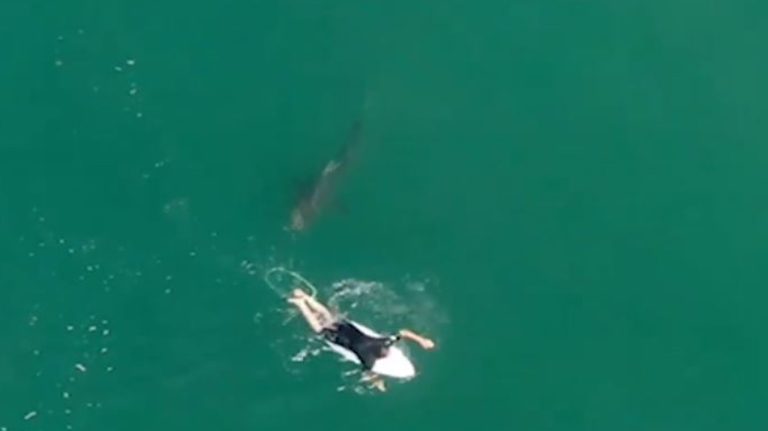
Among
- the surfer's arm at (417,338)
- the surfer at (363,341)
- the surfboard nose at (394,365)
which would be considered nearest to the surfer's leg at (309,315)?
the surfer at (363,341)

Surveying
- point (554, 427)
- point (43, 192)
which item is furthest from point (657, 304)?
Result: point (43, 192)

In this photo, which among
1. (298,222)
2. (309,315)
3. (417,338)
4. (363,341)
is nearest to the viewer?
(363,341)

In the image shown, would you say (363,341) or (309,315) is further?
(309,315)

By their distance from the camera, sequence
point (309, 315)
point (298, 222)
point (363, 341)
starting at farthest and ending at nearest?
point (298, 222), point (309, 315), point (363, 341)

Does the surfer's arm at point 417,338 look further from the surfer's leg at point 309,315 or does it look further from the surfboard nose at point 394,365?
the surfer's leg at point 309,315

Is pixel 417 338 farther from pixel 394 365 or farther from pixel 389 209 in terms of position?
pixel 389 209

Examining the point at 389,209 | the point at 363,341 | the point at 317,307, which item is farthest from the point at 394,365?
the point at 389,209
